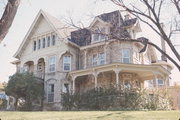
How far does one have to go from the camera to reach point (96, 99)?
781 inches

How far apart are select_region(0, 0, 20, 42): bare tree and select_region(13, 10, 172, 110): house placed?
15.9m

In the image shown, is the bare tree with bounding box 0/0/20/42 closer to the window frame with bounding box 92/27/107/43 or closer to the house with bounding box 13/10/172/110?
the window frame with bounding box 92/27/107/43

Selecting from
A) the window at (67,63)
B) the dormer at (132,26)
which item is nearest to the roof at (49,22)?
the window at (67,63)

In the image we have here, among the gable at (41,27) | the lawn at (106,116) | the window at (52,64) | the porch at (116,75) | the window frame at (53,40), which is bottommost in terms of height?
the lawn at (106,116)

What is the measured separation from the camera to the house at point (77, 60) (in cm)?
2316

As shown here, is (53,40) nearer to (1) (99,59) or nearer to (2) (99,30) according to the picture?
(1) (99,59)

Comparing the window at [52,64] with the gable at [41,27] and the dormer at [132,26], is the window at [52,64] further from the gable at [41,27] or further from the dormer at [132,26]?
the dormer at [132,26]

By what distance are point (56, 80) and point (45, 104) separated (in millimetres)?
2752

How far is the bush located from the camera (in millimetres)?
18531

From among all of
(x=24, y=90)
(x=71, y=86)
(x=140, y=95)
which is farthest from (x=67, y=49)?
(x=140, y=95)

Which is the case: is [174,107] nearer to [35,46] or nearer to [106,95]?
[106,95]

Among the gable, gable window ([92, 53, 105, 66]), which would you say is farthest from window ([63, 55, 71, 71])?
the gable

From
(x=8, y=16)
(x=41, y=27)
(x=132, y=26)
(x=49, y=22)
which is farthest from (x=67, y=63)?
(x=8, y=16)

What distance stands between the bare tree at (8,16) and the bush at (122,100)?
13643mm
